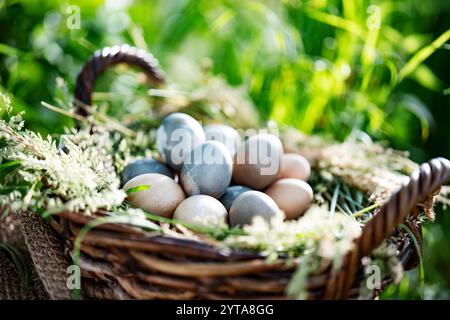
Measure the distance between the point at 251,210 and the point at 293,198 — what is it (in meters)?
0.14

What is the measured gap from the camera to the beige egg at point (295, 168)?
982 mm

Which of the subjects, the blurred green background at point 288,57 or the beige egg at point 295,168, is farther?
the blurred green background at point 288,57

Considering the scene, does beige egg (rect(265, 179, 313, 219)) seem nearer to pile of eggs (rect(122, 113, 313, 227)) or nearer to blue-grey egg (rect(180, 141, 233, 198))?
pile of eggs (rect(122, 113, 313, 227))

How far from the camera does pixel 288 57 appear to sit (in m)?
1.27

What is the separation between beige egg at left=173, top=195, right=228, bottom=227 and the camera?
0.77 meters

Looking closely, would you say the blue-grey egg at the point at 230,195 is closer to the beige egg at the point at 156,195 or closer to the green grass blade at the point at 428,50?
the beige egg at the point at 156,195

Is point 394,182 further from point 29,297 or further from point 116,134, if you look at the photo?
point 29,297

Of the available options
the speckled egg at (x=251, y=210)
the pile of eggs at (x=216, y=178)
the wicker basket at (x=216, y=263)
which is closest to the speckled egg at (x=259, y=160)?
the pile of eggs at (x=216, y=178)

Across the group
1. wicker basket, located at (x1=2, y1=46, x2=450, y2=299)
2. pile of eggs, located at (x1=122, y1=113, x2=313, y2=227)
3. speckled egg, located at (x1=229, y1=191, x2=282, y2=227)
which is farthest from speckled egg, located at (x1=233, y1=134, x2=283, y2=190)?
wicker basket, located at (x1=2, y1=46, x2=450, y2=299)

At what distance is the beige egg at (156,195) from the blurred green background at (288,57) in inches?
17.1

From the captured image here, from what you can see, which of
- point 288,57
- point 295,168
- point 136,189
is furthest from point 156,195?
point 288,57

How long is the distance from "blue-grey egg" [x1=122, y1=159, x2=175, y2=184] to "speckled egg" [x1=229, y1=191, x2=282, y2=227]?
0.20 m
